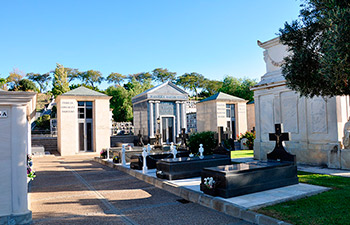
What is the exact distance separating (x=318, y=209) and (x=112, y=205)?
4.50 meters

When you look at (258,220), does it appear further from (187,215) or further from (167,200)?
(167,200)

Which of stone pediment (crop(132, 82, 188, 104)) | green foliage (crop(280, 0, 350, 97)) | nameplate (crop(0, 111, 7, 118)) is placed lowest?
nameplate (crop(0, 111, 7, 118))

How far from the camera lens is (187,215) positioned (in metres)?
5.42

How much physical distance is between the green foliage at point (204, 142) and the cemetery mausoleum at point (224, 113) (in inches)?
469

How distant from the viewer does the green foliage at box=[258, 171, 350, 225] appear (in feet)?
14.4

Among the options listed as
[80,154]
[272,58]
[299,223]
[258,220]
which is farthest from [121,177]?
[80,154]

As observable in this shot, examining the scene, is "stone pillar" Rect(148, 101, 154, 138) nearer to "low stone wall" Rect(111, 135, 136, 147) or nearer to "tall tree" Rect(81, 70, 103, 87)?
"low stone wall" Rect(111, 135, 136, 147)

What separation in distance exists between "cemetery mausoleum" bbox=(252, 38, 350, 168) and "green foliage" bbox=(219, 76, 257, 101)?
104 feet

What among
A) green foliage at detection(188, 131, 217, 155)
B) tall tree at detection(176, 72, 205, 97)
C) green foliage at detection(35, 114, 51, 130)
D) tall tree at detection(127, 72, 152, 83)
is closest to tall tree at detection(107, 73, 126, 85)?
tall tree at detection(127, 72, 152, 83)

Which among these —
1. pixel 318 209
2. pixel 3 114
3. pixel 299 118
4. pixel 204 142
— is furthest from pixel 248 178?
pixel 204 142

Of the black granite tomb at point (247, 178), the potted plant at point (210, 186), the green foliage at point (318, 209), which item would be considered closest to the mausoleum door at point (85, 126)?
the black granite tomb at point (247, 178)

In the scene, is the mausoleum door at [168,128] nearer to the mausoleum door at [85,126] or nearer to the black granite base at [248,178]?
the mausoleum door at [85,126]

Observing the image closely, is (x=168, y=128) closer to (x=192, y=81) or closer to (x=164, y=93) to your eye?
(x=164, y=93)

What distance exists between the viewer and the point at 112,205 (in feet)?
20.9
